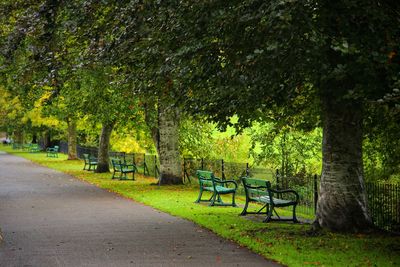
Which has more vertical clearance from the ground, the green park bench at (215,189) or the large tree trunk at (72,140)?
the large tree trunk at (72,140)

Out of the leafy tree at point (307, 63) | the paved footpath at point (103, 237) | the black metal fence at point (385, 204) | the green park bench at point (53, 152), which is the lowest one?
the paved footpath at point (103, 237)

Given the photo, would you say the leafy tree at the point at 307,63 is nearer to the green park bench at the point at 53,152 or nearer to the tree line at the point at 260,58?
the tree line at the point at 260,58

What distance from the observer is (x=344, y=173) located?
1120 cm

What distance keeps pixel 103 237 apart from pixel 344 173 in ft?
15.3

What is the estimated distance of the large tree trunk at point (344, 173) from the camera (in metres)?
11.2

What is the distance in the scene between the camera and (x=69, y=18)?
1175 cm

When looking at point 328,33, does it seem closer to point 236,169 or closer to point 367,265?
point 367,265

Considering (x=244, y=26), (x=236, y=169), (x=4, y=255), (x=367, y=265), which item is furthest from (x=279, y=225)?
(x=236, y=169)

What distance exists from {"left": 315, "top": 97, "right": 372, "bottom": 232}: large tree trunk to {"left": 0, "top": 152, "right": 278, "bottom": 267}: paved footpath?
2.30m

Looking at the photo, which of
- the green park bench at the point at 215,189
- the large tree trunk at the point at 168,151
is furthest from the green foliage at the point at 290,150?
the green park bench at the point at 215,189

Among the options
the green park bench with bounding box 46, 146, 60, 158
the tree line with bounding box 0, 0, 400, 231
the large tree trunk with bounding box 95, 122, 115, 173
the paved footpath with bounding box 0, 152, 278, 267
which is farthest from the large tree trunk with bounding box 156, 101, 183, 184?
the green park bench with bounding box 46, 146, 60, 158

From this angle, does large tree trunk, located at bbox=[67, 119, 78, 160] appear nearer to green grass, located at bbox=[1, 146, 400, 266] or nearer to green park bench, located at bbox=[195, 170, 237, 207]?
green park bench, located at bbox=[195, 170, 237, 207]

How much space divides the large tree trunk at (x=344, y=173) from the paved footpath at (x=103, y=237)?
2.30 meters

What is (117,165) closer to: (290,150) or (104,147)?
(104,147)
